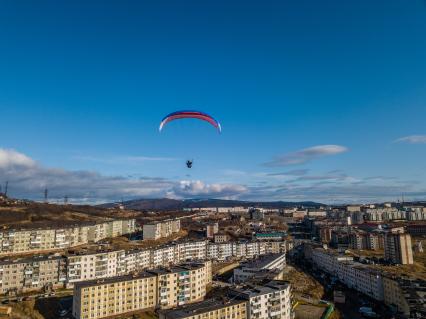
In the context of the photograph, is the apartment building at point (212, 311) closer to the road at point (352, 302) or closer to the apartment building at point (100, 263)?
the road at point (352, 302)

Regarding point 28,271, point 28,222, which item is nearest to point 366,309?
point 28,271

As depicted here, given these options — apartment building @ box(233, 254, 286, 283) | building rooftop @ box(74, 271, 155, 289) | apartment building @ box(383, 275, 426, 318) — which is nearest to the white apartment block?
apartment building @ box(383, 275, 426, 318)

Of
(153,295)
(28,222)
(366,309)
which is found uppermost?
(28,222)

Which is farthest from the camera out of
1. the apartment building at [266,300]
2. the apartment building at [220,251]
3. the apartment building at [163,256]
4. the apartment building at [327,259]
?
the apartment building at [220,251]

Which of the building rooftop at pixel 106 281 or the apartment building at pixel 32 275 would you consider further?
the apartment building at pixel 32 275

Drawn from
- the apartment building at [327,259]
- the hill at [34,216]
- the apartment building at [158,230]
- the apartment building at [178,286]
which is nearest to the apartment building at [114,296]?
the apartment building at [178,286]

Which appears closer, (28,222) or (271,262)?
(271,262)

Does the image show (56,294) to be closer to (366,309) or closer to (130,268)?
(130,268)
